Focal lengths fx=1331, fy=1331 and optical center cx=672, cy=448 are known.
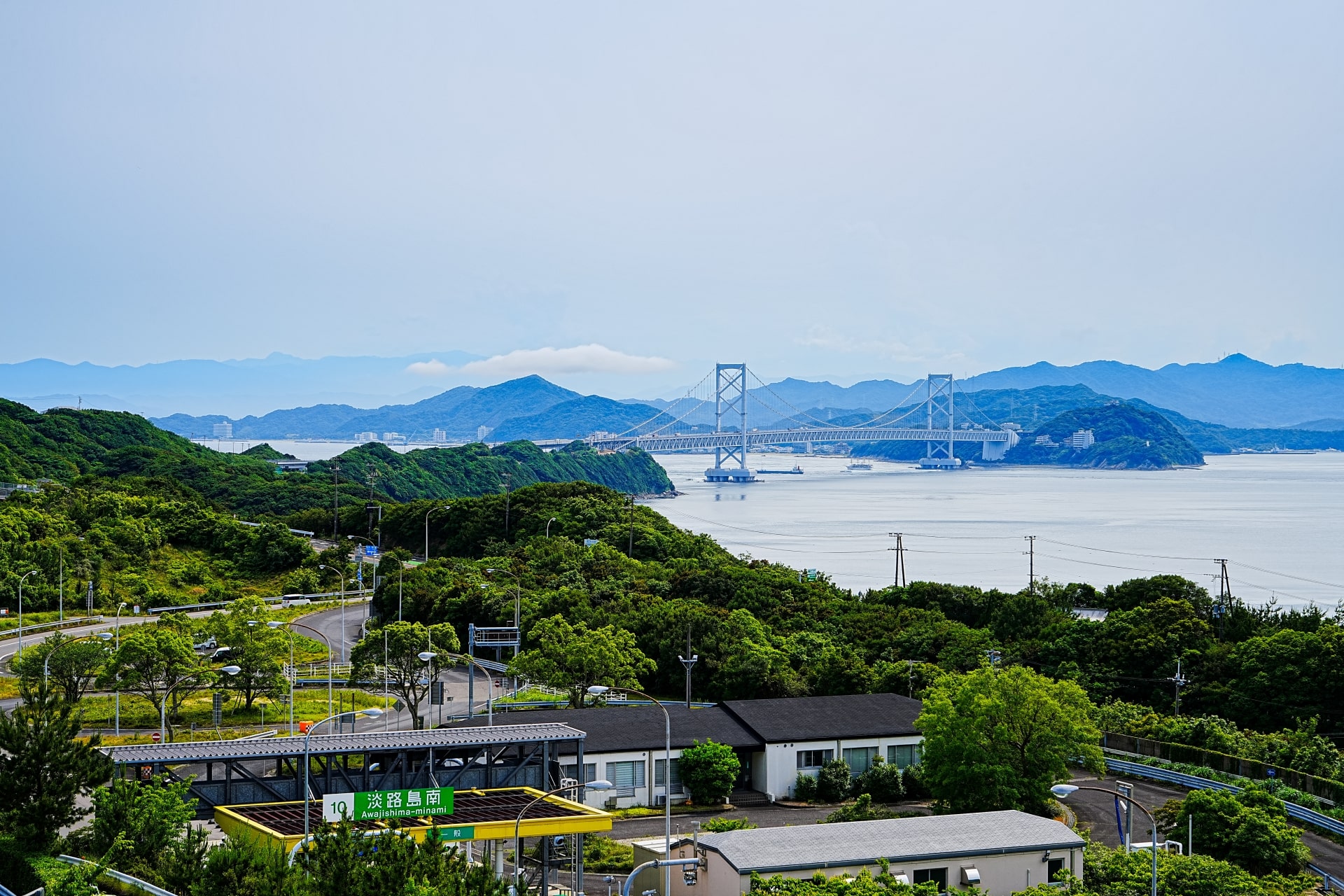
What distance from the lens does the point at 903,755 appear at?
27734 mm

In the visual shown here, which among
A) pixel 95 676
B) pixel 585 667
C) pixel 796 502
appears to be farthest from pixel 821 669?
pixel 796 502

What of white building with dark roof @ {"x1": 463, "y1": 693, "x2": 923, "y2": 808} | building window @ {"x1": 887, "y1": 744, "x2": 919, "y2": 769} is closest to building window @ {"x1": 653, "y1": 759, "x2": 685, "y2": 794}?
white building with dark roof @ {"x1": 463, "y1": 693, "x2": 923, "y2": 808}

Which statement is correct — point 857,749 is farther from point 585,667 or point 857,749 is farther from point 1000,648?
point 1000,648

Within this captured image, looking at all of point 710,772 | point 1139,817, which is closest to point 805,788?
point 710,772

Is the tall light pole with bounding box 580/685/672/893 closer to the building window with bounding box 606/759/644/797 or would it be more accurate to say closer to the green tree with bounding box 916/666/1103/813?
the building window with bounding box 606/759/644/797

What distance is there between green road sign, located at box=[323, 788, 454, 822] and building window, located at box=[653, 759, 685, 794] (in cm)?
857

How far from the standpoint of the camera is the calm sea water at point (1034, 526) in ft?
237

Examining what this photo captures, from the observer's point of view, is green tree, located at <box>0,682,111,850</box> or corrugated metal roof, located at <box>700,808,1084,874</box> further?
corrugated metal roof, located at <box>700,808,1084,874</box>

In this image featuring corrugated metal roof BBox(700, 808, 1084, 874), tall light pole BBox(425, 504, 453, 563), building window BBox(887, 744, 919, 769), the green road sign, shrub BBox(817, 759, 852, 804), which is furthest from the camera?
tall light pole BBox(425, 504, 453, 563)

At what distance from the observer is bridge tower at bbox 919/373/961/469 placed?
172m

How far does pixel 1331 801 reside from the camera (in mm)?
24344

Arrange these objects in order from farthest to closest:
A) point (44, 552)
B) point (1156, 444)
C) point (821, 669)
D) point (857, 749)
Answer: point (1156, 444) → point (44, 552) → point (821, 669) → point (857, 749)

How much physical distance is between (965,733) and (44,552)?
3679 cm

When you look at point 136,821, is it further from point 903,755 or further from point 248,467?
point 248,467
